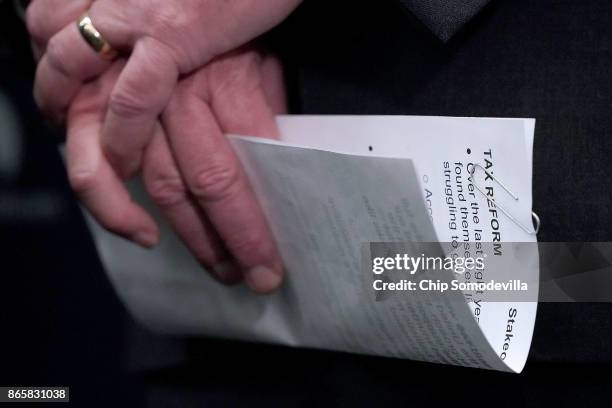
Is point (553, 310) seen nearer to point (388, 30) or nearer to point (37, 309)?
point (388, 30)

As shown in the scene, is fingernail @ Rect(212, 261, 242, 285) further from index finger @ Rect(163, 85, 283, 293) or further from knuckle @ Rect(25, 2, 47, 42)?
knuckle @ Rect(25, 2, 47, 42)

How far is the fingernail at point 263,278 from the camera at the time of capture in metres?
0.54

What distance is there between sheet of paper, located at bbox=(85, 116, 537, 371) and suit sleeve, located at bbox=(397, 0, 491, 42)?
2.3 inches

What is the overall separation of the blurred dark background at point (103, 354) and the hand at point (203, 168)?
0.08 m

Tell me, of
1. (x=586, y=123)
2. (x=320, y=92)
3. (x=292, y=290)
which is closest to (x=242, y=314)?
(x=292, y=290)

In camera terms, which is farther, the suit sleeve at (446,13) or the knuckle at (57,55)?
the knuckle at (57,55)

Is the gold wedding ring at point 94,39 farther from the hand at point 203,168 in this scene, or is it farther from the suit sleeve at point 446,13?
the suit sleeve at point 446,13

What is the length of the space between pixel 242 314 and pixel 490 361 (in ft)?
0.75

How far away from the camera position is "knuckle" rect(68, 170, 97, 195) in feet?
1.87

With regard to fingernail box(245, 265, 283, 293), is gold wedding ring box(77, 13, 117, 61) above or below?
above

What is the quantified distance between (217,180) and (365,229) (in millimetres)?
129

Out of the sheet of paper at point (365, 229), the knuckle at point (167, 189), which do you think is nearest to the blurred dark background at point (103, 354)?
the sheet of paper at point (365, 229)

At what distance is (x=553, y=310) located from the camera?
0.43 meters

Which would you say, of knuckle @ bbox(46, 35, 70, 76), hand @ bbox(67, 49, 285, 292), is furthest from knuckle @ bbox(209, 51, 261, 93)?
knuckle @ bbox(46, 35, 70, 76)
